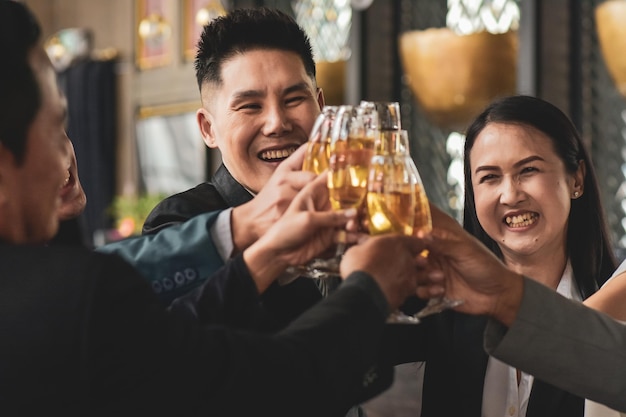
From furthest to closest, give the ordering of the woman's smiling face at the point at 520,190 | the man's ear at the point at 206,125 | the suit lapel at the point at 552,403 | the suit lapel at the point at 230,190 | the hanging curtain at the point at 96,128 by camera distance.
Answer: the hanging curtain at the point at 96,128 < the woman's smiling face at the point at 520,190 < the man's ear at the point at 206,125 < the suit lapel at the point at 552,403 < the suit lapel at the point at 230,190

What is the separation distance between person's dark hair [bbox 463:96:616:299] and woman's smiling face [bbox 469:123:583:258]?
0.02m

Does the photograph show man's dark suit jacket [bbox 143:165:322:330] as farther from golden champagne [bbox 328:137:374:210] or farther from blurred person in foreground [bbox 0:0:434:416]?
blurred person in foreground [bbox 0:0:434:416]

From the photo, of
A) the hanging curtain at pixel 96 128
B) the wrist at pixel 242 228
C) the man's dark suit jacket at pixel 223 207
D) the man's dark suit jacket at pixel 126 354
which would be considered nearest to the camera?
the man's dark suit jacket at pixel 126 354

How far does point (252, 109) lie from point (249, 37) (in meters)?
0.16

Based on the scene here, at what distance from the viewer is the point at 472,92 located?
438 centimetres

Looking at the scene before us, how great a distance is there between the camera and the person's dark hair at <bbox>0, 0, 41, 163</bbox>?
4.00 feet

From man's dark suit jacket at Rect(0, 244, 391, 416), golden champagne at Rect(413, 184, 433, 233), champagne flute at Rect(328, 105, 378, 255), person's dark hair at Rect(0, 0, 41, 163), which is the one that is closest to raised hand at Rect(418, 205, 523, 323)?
golden champagne at Rect(413, 184, 433, 233)

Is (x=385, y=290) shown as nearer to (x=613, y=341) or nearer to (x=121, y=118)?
(x=613, y=341)

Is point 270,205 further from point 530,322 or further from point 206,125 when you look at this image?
point 206,125

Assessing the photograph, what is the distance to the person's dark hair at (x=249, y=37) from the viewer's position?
2.13 m

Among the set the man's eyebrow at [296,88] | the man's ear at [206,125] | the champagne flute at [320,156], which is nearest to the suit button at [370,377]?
the champagne flute at [320,156]

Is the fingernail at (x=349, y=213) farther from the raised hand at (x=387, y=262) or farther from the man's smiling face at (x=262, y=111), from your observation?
the man's smiling face at (x=262, y=111)

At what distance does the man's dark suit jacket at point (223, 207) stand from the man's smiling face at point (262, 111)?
4cm

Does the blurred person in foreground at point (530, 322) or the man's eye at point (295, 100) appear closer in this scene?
the blurred person in foreground at point (530, 322)
